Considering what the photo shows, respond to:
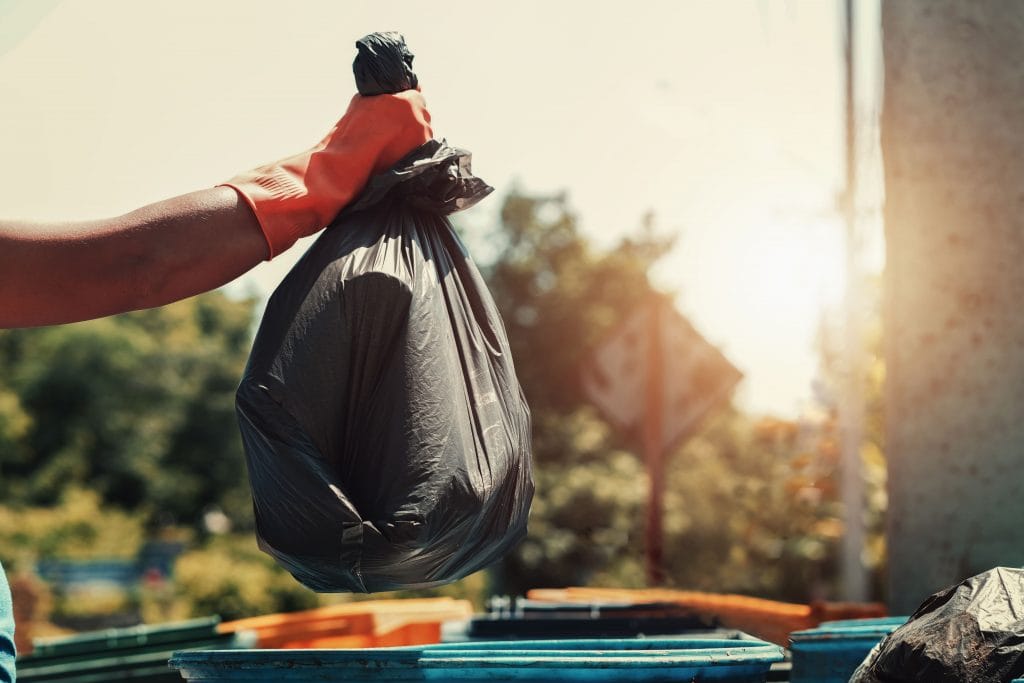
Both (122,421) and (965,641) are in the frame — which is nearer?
(965,641)

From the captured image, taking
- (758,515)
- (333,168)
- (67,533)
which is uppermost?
(333,168)

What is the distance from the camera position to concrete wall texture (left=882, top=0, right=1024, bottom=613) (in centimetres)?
412

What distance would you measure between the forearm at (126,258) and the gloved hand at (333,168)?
0.12 ft

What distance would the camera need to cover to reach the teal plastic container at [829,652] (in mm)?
2703

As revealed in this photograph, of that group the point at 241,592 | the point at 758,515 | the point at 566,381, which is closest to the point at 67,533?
the point at 566,381

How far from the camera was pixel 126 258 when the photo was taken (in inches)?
84.3

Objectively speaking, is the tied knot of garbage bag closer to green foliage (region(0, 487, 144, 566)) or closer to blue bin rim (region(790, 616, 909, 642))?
blue bin rim (region(790, 616, 909, 642))

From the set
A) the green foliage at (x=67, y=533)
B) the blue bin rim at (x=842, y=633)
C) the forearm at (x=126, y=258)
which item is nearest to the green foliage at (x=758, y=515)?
the blue bin rim at (x=842, y=633)

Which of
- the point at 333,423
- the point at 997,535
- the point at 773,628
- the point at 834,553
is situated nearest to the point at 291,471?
the point at 333,423

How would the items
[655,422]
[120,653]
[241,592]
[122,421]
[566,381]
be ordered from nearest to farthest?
1. [120,653]
2. [655,422]
3. [241,592]
4. [566,381]
5. [122,421]

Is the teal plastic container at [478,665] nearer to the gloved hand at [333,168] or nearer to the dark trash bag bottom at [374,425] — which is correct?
the dark trash bag bottom at [374,425]

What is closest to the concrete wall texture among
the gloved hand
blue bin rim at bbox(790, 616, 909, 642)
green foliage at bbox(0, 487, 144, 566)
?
blue bin rim at bbox(790, 616, 909, 642)

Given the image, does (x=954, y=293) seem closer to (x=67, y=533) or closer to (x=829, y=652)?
(x=829, y=652)

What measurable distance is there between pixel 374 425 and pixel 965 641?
112cm
